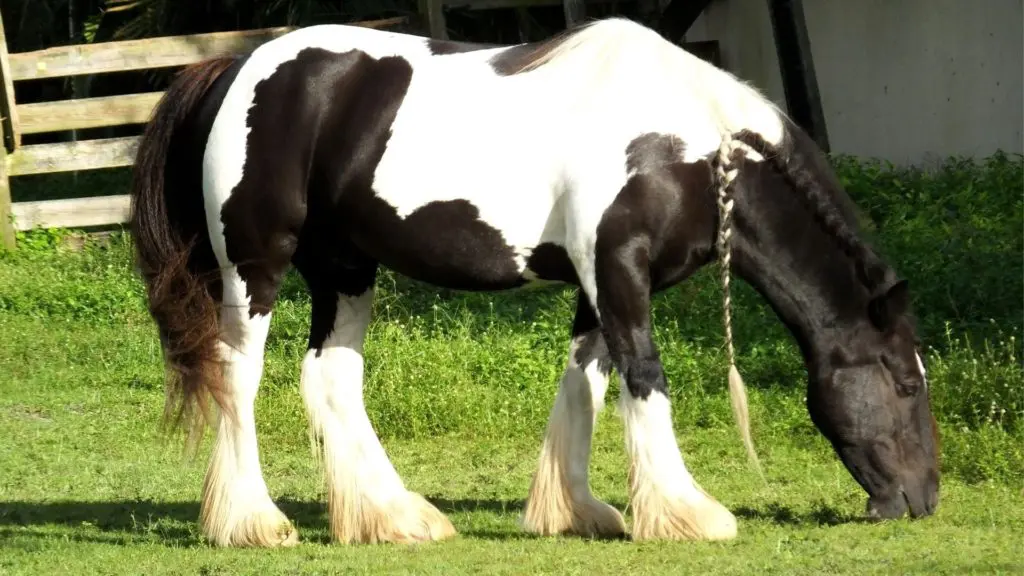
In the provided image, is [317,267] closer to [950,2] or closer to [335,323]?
[335,323]

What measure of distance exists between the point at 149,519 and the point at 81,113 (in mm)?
6250

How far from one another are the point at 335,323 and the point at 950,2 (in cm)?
678

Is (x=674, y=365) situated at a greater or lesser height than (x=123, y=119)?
lesser

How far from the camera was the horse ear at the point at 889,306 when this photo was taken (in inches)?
218

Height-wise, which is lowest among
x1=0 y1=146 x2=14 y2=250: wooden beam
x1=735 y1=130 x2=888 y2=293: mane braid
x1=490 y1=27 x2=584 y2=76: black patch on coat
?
x1=735 y1=130 x2=888 y2=293: mane braid

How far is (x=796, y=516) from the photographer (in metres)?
6.02

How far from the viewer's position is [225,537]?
5.84 meters

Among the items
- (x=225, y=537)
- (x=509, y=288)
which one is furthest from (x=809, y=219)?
(x=225, y=537)

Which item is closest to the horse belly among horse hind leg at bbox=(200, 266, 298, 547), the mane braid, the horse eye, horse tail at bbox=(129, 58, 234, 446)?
horse hind leg at bbox=(200, 266, 298, 547)

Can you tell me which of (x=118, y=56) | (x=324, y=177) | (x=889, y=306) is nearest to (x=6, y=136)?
(x=118, y=56)

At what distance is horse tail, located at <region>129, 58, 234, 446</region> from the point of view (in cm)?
592

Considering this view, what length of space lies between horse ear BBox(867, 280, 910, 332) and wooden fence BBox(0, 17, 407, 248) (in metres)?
6.80

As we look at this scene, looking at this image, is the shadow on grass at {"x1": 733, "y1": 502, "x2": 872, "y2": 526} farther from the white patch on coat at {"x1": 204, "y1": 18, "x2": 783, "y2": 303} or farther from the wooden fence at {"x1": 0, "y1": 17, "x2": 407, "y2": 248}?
the wooden fence at {"x1": 0, "y1": 17, "x2": 407, "y2": 248}

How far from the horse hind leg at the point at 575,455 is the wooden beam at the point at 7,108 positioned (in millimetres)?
7176
